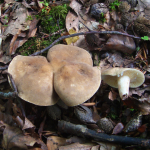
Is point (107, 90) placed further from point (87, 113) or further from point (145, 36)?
point (145, 36)

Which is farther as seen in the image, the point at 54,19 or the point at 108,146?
the point at 54,19

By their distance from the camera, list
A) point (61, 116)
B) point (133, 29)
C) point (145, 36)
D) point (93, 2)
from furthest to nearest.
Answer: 1. point (93, 2)
2. point (133, 29)
3. point (145, 36)
4. point (61, 116)

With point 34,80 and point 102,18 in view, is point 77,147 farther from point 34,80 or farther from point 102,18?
point 102,18

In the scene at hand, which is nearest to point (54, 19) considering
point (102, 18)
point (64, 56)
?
point (102, 18)

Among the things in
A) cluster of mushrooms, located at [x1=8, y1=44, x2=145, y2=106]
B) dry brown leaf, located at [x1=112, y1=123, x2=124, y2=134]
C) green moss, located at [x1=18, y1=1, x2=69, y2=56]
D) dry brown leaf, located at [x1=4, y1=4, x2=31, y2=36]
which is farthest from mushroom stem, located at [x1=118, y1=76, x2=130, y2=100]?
dry brown leaf, located at [x1=4, y1=4, x2=31, y2=36]

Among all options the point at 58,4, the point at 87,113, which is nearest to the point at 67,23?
the point at 58,4

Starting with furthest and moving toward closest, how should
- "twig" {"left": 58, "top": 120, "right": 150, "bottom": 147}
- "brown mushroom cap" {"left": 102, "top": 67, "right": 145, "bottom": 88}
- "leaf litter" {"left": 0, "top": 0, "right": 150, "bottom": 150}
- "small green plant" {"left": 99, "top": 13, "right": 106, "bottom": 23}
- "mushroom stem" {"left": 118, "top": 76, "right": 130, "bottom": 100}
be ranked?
"small green plant" {"left": 99, "top": 13, "right": 106, "bottom": 23}, "mushroom stem" {"left": 118, "top": 76, "right": 130, "bottom": 100}, "brown mushroom cap" {"left": 102, "top": 67, "right": 145, "bottom": 88}, "leaf litter" {"left": 0, "top": 0, "right": 150, "bottom": 150}, "twig" {"left": 58, "top": 120, "right": 150, "bottom": 147}

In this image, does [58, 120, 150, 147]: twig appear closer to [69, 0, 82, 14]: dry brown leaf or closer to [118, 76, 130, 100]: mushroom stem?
[118, 76, 130, 100]: mushroom stem
